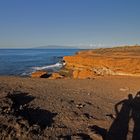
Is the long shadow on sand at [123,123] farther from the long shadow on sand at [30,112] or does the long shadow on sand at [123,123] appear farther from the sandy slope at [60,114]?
the long shadow on sand at [30,112]

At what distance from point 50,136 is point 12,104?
7.82ft

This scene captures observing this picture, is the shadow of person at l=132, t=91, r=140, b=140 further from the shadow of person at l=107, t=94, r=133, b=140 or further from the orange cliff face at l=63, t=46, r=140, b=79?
the orange cliff face at l=63, t=46, r=140, b=79

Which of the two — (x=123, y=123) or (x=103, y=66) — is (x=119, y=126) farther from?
(x=103, y=66)

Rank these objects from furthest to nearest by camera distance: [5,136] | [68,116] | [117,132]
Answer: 1. [68,116]
2. [117,132]
3. [5,136]

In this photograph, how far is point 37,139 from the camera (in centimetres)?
643

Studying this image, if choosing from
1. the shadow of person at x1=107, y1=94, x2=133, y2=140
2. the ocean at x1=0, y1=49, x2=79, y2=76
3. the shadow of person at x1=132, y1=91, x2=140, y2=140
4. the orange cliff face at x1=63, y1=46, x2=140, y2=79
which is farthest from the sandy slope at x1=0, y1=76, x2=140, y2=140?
the ocean at x1=0, y1=49, x2=79, y2=76

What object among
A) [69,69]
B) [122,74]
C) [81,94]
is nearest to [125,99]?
[81,94]

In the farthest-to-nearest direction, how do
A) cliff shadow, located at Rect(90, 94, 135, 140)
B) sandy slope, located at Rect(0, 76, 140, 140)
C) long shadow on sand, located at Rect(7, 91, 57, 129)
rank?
long shadow on sand, located at Rect(7, 91, 57, 129) → cliff shadow, located at Rect(90, 94, 135, 140) → sandy slope, located at Rect(0, 76, 140, 140)

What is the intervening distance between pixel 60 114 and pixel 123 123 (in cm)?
200

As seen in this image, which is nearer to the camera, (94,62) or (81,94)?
(81,94)

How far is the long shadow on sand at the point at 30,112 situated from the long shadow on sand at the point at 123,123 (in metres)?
1.39

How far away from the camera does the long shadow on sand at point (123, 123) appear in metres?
7.47

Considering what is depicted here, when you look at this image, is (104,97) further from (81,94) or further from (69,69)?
(69,69)

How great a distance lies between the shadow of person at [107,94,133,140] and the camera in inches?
295
